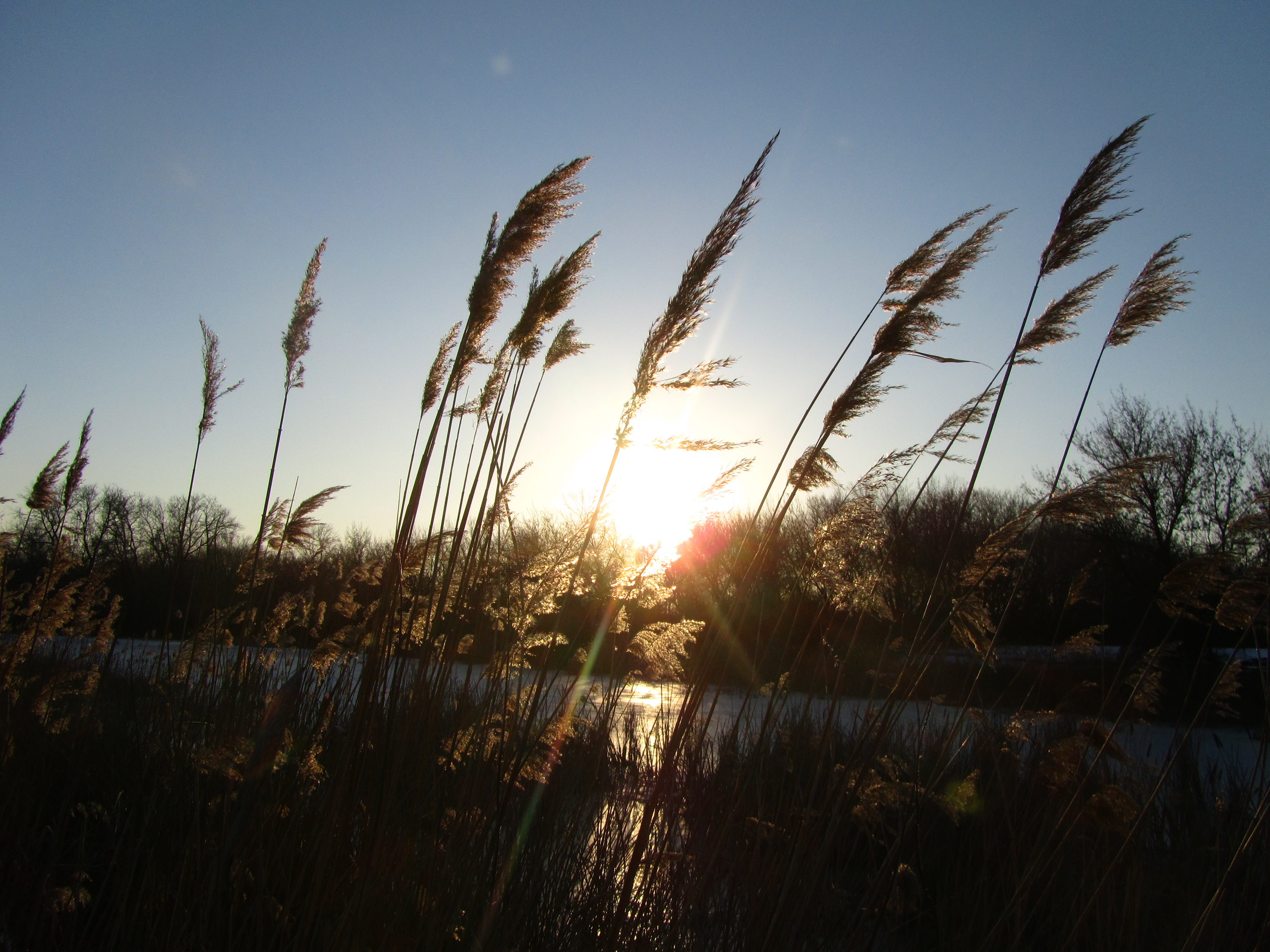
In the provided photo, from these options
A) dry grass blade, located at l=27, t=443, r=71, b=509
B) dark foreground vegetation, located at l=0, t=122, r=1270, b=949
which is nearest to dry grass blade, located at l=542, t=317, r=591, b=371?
dark foreground vegetation, located at l=0, t=122, r=1270, b=949

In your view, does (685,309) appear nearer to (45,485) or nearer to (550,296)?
(550,296)

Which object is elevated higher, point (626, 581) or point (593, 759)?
point (626, 581)

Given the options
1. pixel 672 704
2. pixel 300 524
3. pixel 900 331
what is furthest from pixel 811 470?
pixel 672 704

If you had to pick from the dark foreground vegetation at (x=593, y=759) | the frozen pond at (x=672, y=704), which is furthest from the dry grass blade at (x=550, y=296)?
the frozen pond at (x=672, y=704)

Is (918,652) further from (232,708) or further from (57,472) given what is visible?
(57,472)

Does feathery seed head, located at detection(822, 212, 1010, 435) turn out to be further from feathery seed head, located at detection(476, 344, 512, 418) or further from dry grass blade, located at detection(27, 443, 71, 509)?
dry grass blade, located at detection(27, 443, 71, 509)

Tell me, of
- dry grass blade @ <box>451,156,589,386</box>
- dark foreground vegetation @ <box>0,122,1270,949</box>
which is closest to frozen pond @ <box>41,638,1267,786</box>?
dark foreground vegetation @ <box>0,122,1270,949</box>

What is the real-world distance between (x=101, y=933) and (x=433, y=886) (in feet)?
2.77

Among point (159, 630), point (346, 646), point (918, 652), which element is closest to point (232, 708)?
point (346, 646)

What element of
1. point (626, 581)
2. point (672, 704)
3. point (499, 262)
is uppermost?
point (499, 262)

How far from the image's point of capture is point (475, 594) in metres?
2.51

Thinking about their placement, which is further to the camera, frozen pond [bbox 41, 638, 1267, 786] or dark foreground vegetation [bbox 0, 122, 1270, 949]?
frozen pond [bbox 41, 638, 1267, 786]

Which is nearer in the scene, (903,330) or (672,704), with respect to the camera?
(903,330)

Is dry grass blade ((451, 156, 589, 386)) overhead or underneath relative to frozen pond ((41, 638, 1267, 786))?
overhead
